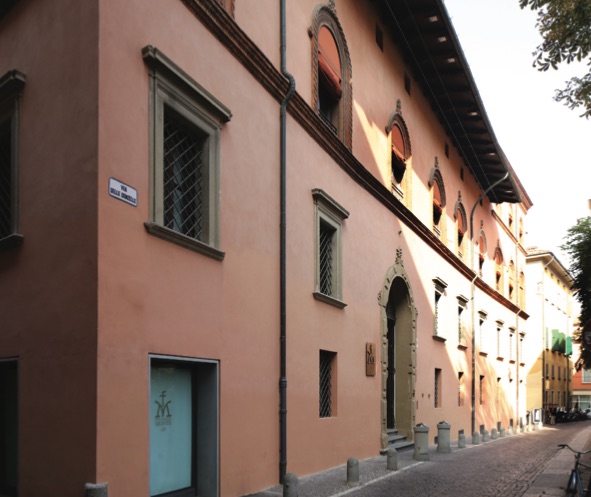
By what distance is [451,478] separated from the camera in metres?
12.8

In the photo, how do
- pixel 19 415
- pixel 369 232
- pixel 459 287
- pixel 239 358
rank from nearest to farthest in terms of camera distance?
pixel 19 415 → pixel 239 358 → pixel 369 232 → pixel 459 287

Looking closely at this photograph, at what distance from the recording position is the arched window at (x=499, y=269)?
34.8 m

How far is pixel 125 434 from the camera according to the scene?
7.20 meters

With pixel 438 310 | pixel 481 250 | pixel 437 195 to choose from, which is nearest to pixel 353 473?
pixel 438 310

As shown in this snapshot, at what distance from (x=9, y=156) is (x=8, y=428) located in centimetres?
333

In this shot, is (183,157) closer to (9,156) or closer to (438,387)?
(9,156)

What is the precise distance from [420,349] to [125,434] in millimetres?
14202

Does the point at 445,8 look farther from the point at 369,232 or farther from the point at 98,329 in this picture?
the point at 98,329

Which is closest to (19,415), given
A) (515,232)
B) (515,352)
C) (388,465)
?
(388,465)

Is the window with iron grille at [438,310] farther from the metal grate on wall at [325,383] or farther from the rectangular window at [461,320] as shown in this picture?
the metal grate on wall at [325,383]

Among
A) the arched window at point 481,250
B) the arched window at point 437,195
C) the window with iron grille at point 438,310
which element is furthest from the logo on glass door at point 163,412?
the arched window at point 481,250

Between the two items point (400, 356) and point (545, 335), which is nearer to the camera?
point (400, 356)

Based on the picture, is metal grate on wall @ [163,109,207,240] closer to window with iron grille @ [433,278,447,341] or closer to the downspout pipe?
the downspout pipe

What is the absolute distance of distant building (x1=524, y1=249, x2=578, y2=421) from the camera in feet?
157
